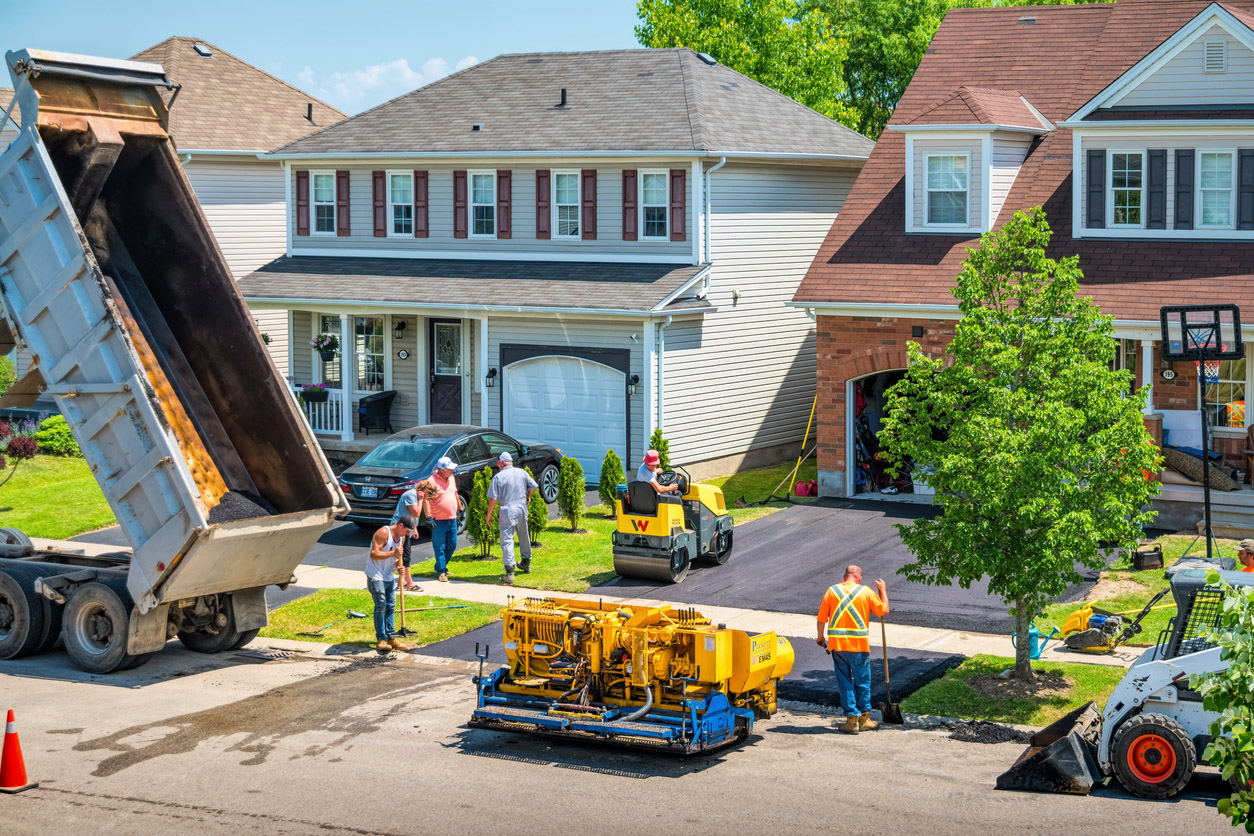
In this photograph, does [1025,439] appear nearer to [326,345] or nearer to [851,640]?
[851,640]

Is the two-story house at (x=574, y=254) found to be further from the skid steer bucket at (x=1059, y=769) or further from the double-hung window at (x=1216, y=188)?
the skid steer bucket at (x=1059, y=769)

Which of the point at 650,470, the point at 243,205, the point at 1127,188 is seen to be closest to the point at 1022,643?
the point at 650,470

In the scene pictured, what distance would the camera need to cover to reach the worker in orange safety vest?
42.9 ft

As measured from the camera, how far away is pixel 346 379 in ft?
96.3

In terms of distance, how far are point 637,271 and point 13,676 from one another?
14.7 meters

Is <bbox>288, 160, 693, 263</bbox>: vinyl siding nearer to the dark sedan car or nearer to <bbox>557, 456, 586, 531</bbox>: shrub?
the dark sedan car

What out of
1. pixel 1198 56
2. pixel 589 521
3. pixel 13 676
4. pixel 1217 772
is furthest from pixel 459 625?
pixel 1198 56

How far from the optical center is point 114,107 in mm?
15859

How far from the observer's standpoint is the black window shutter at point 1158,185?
2247 centimetres

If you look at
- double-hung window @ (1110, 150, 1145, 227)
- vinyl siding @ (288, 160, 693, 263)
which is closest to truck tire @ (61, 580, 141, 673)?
vinyl siding @ (288, 160, 693, 263)

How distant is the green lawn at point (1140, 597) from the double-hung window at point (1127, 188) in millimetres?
5287

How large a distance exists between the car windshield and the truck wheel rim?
12.9 metres

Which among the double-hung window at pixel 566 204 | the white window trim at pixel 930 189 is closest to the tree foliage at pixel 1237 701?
the white window trim at pixel 930 189

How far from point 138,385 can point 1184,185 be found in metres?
15.9
